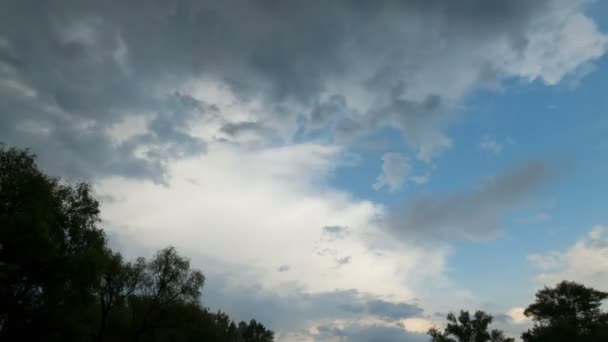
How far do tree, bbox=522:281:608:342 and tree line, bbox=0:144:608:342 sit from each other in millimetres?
215

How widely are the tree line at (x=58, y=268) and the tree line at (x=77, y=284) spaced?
0.08 metres

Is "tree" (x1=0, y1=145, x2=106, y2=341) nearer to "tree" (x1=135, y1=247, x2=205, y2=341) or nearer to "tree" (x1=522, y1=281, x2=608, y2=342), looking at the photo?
"tree" (x1=135, y1=247, x2=205, y2=341)

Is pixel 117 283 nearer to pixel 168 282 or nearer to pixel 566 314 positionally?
pixel 168 282

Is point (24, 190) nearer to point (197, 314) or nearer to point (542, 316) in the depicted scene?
point (197, 314)

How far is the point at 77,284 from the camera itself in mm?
39125

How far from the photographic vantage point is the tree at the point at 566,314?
2866 inches

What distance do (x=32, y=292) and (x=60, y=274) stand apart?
1039 centimetres

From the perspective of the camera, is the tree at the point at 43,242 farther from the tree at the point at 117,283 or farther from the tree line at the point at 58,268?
the tree at the point at 117,283

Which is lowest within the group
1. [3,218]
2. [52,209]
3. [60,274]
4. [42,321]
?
[42,321]

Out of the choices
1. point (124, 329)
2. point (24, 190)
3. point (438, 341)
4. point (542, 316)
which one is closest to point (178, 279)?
point (124, 329)

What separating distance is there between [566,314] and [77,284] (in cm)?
8778

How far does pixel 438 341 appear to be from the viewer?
325 ft

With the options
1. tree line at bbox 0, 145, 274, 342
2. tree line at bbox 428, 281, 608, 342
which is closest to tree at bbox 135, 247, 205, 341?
tree line at bbox 0, 145, 274, 342

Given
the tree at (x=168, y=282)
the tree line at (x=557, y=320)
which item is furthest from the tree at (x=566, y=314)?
the tree at (x=168, y=282)
